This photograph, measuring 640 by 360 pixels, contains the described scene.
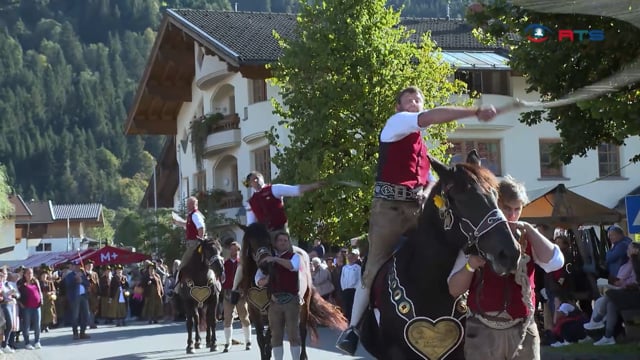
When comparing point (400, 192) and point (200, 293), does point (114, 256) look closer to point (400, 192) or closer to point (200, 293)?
point (200, 293)

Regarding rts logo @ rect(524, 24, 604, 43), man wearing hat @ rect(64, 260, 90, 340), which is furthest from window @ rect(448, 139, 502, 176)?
rts logo @ rect(524, 24, 604, 43)

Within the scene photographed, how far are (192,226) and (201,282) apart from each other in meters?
1.27

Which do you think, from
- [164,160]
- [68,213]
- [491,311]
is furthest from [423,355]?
[68,213]

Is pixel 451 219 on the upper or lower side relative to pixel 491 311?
upper

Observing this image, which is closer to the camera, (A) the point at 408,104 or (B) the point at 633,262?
(A) the point at 408,104

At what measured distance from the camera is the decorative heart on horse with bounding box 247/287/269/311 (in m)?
14.9

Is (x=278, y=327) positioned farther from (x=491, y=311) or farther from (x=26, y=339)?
(x=26, y=339)

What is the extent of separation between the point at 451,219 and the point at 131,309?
110 ft

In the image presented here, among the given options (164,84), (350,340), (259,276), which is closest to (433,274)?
(350,340)

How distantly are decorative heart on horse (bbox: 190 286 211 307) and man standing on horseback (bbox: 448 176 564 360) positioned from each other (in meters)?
13.5

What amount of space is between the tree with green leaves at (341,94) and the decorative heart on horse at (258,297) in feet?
43.0

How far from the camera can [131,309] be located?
3972cm

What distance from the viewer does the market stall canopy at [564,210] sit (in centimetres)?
2028

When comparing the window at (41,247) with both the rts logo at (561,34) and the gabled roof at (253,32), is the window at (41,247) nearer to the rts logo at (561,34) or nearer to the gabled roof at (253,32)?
the gabled roof at (253,32)
